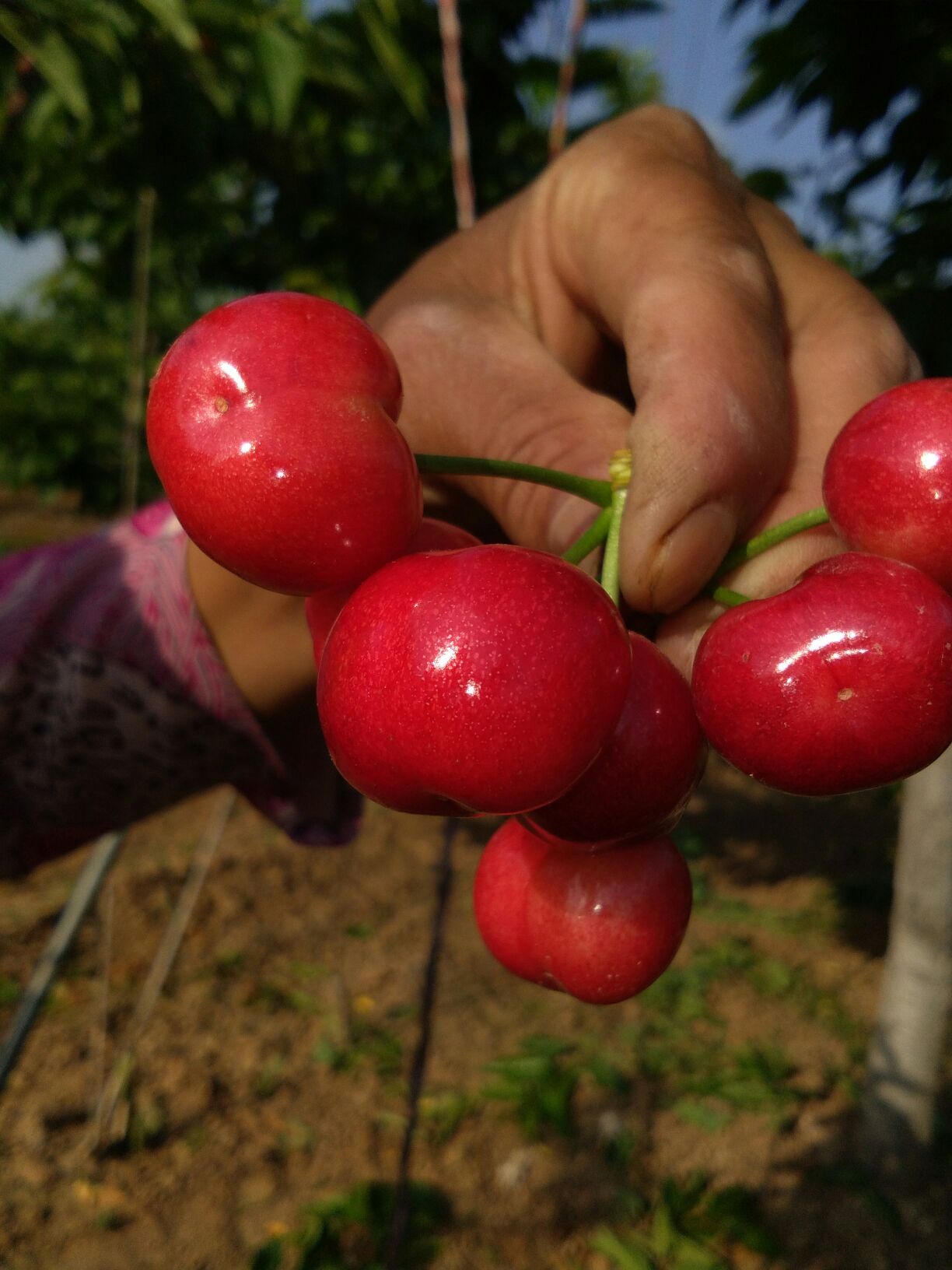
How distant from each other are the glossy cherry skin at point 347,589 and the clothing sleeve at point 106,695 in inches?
37.0

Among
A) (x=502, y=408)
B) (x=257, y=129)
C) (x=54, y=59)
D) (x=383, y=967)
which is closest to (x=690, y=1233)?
(x=383, y=967)

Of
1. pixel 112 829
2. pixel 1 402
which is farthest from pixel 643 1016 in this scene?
pixel 1 402

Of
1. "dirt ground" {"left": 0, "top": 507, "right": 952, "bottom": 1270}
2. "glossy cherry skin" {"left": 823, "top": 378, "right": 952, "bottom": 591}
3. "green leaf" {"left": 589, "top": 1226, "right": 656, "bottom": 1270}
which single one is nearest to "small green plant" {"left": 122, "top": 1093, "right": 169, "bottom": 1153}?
"dirt ground" {"left": 0, "top": 507, "right": 952, "bottom": 1270}

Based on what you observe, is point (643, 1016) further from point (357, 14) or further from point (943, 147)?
point (357, 14)

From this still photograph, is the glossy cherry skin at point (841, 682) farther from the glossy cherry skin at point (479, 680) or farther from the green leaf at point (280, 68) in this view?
the green leaf at point (280, 68)

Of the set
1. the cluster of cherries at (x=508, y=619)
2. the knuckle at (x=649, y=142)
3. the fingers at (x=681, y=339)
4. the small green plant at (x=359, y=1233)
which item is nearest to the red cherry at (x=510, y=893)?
the cluster of cherries at (x=508, y=619)

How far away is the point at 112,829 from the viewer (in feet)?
6.71

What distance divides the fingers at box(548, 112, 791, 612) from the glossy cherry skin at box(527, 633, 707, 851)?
16cm

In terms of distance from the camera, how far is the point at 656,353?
3.72 feet

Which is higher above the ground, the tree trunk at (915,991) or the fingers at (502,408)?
the fingers at (502,408)

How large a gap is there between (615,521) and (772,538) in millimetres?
156

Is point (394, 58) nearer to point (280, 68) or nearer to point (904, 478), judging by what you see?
point (280, 68)

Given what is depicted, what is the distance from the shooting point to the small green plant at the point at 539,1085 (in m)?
3.21

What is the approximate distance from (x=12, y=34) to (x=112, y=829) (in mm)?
Result: 1573
